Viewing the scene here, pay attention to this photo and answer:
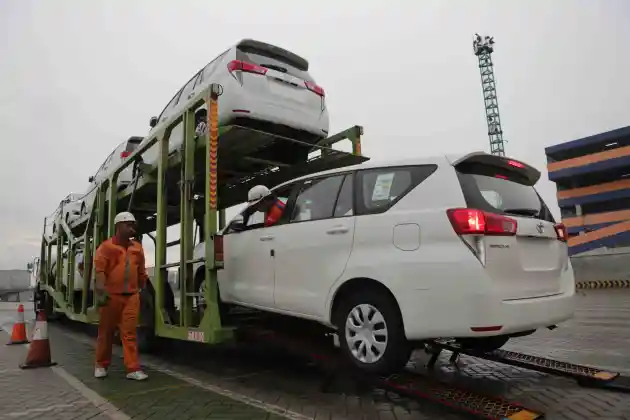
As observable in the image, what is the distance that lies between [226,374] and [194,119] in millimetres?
2811

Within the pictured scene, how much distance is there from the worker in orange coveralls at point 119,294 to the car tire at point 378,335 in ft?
8.21

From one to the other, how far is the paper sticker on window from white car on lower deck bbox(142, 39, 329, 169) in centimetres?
196

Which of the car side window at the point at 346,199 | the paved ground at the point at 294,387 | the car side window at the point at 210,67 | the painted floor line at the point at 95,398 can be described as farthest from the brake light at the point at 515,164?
the painted floor line at the point at 95,398

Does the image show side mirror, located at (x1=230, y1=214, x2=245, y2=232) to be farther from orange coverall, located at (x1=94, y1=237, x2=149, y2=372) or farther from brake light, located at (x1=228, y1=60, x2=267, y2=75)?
brake light, located at (x1=228, y1=60, x2=267, y2=75)

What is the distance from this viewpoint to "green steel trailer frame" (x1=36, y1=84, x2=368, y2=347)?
488 centimetres

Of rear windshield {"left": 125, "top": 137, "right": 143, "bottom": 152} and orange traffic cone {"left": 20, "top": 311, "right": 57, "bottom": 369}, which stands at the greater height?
rear windshield {"left": 125, "top": 137, "right": 143, "bottom": 152}

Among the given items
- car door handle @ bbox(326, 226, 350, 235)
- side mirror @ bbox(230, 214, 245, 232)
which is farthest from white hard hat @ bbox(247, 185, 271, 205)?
car door handle @ bbox(326, 226, 350, 235)

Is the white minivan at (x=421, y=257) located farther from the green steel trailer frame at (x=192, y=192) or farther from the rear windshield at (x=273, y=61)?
the rear windshield at (x=273, y=61)

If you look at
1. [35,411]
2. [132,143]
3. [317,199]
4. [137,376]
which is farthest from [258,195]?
[132,143]

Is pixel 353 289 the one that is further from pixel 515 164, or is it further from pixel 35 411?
pixel 35 411

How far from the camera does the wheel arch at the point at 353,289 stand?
3665 mm

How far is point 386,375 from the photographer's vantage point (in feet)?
12.2

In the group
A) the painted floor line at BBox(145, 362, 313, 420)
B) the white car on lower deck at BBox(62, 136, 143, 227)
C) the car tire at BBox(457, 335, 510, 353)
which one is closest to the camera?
the painted floor line at BBox(145, 362, 313, 420)

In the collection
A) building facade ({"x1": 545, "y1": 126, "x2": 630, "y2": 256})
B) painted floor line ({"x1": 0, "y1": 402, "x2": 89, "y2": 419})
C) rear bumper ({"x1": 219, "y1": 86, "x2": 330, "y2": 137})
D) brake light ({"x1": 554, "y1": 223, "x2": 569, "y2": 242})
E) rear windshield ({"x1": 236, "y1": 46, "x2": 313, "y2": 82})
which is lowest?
painted floor line ({"x1": 0, "y1": 402, "x2": 89, "y2": 419})
